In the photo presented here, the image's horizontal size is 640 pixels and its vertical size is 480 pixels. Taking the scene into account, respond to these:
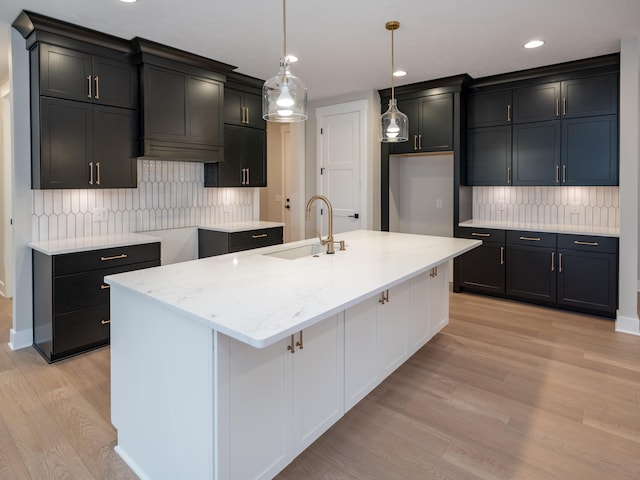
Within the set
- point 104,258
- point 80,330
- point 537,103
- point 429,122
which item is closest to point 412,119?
point 429,122

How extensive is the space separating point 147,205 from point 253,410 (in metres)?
3.20

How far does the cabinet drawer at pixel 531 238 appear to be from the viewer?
434 cm

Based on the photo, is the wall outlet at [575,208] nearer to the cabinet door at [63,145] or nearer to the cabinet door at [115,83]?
the cabinet door at [115,83]

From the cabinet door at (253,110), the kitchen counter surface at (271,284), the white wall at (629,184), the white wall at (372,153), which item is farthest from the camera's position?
the white wall at (372,153)

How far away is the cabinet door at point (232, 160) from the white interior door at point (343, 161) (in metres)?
1.41

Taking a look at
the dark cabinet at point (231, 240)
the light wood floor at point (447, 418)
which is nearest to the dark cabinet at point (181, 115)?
the dark cabinet at point (231, 240)

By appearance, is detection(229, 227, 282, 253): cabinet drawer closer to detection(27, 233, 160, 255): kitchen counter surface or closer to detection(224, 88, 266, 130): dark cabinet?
detection(27, 233, 160, 255): kitchen counter surface

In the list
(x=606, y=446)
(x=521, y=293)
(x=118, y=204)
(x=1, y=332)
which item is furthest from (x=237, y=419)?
(x=521, y=293)

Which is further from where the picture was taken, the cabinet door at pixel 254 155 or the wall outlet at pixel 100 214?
the cabinet door at pixel 254 155

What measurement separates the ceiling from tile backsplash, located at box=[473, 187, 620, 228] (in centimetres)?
144

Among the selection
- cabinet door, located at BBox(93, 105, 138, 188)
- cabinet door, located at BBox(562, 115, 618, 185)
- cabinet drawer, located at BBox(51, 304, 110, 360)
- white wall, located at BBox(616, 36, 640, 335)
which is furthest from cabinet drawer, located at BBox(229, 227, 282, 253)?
white wall, located at BBox(616, 36, 640, 335)

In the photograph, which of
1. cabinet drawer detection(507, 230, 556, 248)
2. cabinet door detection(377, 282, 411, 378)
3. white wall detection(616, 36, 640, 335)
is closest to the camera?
cabinet door detection(377, 282, 411, 378)

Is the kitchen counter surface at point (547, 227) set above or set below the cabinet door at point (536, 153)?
below

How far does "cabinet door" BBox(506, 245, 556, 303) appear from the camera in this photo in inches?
173
